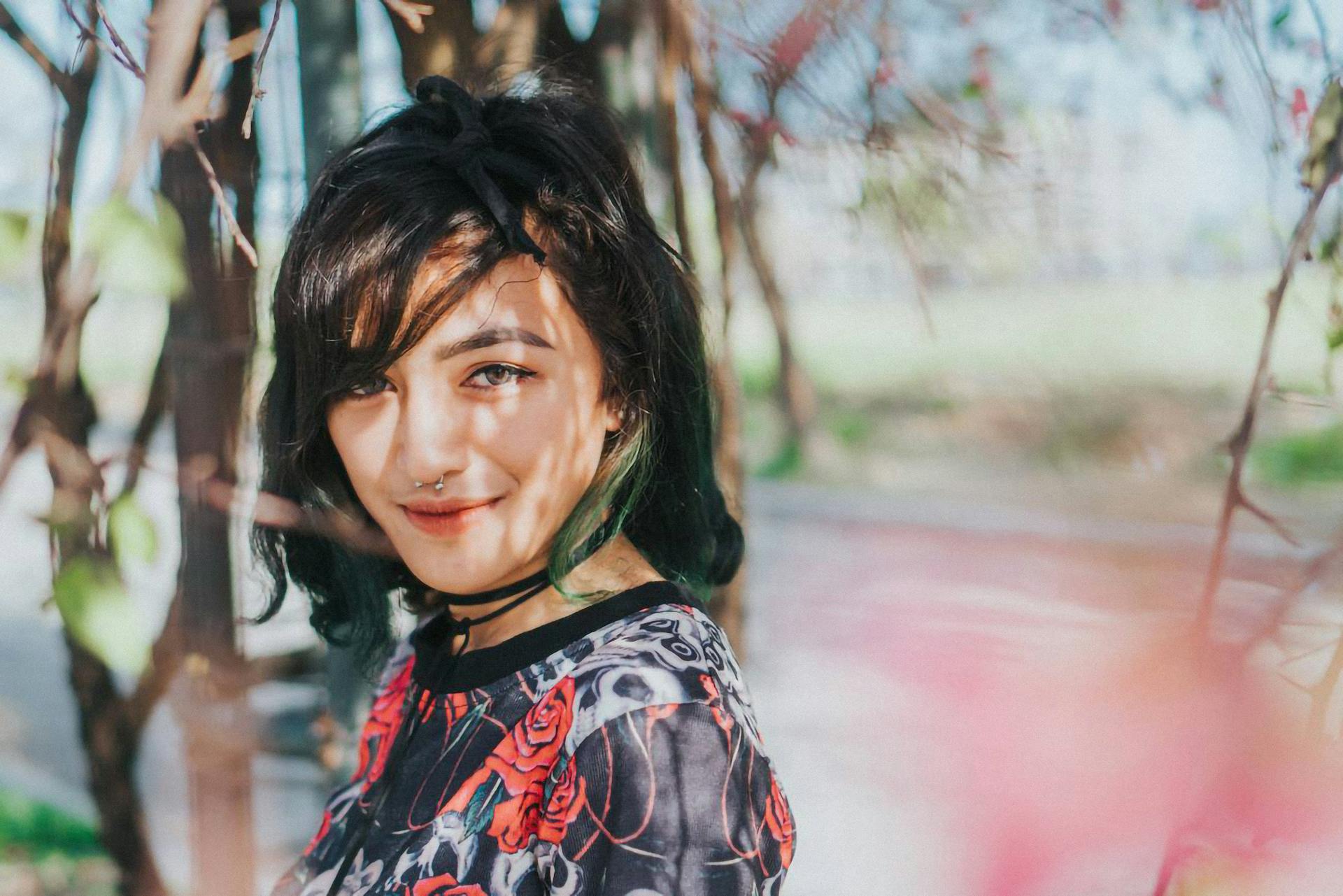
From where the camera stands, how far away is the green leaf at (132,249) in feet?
3.73

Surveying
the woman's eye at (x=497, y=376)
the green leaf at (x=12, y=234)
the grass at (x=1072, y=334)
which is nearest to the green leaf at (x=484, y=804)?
the woman's eye at (x=497, y=376)

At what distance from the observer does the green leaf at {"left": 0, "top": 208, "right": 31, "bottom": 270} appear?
3.68 ft

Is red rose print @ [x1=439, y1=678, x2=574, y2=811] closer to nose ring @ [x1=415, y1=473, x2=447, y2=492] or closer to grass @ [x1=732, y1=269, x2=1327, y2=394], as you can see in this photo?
nose ring @ [x1=415, y1=473, x2=447, y2=492]

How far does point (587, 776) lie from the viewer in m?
0.86

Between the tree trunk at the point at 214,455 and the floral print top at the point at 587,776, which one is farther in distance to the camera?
the tree trunk at the point at 214,455

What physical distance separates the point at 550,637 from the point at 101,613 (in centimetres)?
57

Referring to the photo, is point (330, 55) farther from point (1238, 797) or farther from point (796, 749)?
point (796, 749)

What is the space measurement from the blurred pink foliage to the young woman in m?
0.89

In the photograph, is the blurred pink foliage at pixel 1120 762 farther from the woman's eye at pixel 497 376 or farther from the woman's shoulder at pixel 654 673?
the woman's eye at pixel 497 376

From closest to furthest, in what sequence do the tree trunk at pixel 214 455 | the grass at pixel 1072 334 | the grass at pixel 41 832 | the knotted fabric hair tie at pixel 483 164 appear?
the knotted fabric hair tie at pixel 483 164 < the tree trunk at pixel 214 455 < the grass at pixel 1072 334 < the grass at pixel 41 832

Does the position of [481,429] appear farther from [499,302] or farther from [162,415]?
[162,415]

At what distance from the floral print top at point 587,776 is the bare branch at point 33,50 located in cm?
91

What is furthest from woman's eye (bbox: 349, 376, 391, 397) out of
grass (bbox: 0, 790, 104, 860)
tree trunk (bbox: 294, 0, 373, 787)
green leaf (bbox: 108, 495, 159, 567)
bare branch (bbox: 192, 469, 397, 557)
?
grass (bbox: 0, 790, 104, 860)

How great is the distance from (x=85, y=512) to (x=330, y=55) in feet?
2.30
